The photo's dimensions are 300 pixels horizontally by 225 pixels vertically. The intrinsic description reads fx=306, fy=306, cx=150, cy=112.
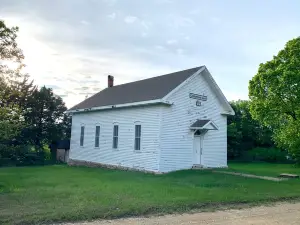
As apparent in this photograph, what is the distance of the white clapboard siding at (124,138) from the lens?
17300mm

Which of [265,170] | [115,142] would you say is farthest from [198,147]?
[265,170]

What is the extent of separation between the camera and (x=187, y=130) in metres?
18.3

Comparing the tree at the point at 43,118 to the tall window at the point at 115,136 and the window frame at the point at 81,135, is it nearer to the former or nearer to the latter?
the window frame at the point at 81,135

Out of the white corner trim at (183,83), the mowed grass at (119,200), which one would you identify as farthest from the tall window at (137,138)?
the mowed grass at (119,200)

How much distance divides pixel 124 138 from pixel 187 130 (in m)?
4.07

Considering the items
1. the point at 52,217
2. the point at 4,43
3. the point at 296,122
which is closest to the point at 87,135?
the point at 4,43

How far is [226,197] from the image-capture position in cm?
958

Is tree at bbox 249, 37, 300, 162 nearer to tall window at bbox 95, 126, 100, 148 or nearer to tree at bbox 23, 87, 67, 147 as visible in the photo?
tall window at bbox 95, 126, 100, 148

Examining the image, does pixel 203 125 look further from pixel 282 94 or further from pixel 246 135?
pixel 246 135

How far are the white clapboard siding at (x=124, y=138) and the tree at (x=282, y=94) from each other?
9068mm

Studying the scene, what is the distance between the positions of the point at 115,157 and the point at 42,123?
59.5ft

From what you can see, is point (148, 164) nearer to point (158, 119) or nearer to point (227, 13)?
point (158, 119)

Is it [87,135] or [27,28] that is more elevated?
[27,28]

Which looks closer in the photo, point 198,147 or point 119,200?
point 119,200
